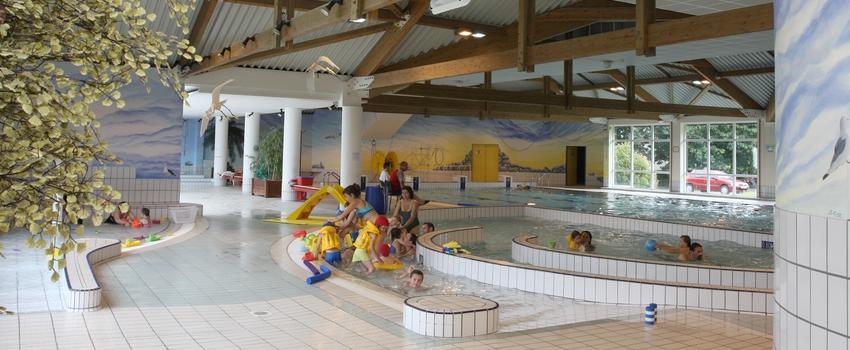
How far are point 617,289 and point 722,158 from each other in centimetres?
2173

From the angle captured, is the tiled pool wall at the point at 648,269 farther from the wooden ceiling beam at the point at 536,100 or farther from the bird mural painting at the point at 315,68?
the wooden ceiling beam at the point at 536,100

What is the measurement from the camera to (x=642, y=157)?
28859mm

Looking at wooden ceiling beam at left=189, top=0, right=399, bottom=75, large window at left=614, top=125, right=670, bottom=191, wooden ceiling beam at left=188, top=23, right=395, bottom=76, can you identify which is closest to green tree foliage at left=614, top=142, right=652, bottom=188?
large window at left=614, top=125, right=670, bottom=191

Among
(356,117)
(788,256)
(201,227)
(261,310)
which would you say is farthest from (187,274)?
(356,117)

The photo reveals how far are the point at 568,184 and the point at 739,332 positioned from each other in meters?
29.6

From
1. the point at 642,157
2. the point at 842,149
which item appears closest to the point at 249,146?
the point at 642,157

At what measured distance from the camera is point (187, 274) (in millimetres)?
7055

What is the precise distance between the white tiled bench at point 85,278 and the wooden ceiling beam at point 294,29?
390 centimetres

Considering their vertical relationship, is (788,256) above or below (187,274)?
above

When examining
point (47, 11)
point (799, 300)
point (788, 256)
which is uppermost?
point (47, 11)

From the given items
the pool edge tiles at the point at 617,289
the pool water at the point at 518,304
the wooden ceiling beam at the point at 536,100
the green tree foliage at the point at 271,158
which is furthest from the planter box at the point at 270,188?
the pool edge tiles at the point at 617,289

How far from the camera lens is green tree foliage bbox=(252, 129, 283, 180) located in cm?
2033

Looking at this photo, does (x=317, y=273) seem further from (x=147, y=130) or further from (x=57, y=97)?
(x=147, y=130)

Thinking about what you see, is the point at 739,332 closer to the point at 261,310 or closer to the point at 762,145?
the point at 261,310
